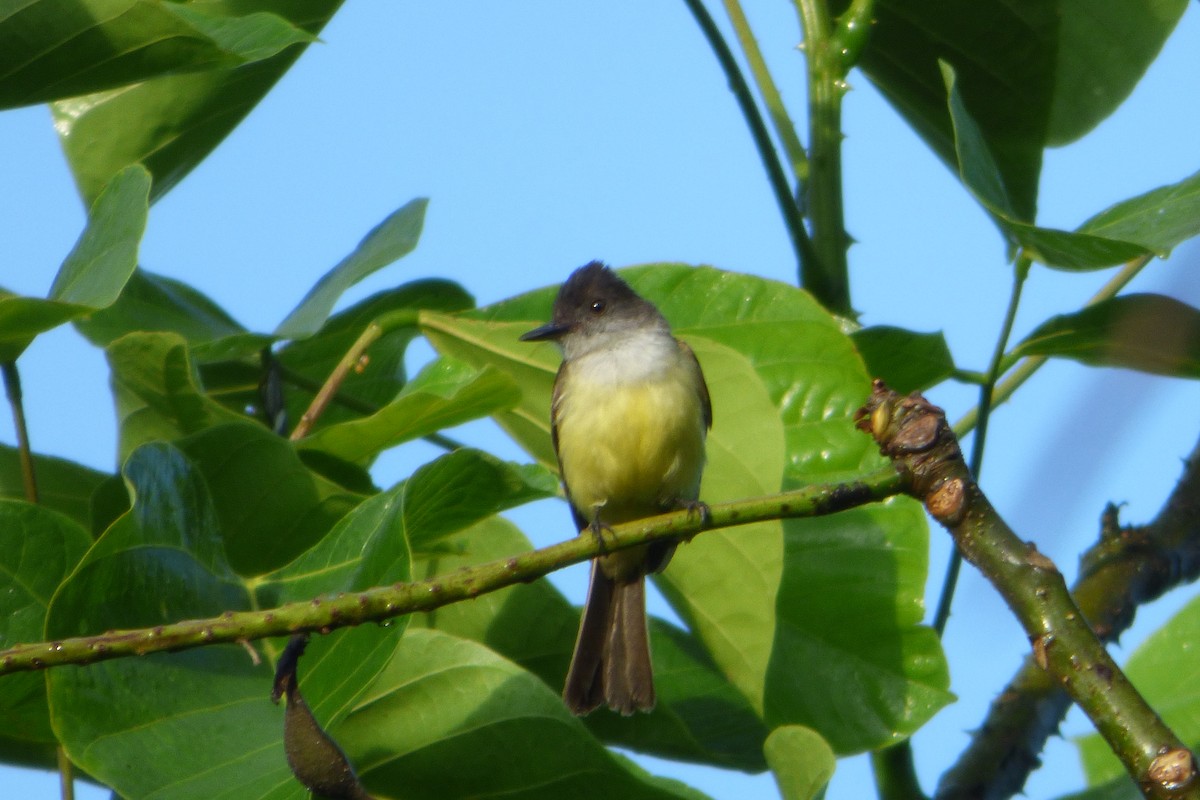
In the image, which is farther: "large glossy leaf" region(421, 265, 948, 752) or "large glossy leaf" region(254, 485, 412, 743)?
"large glossy leaf" region(421, 265, 948, 752)

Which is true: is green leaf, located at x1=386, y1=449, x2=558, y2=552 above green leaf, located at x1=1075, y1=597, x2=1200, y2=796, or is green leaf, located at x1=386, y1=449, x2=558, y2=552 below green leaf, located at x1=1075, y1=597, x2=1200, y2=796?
above

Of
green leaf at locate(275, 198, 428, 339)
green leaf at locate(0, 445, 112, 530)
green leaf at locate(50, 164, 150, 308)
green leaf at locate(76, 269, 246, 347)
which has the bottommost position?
green leaf at locate(50, 164, 150, 308)

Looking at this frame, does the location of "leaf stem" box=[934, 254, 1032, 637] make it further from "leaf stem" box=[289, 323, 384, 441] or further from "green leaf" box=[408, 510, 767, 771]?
"leaf stem" box=[289, 323, 384, 441]

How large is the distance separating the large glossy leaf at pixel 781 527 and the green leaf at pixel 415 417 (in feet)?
0.87

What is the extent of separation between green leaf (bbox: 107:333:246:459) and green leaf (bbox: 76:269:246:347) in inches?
10.1

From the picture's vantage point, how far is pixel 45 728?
2.18 m

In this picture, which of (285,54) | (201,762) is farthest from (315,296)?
(201,762)

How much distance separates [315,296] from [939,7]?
64.1 inches

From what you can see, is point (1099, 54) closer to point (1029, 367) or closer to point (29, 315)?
point (1029, 367)

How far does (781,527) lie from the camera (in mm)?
2570

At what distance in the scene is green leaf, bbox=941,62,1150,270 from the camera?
7.61 ft

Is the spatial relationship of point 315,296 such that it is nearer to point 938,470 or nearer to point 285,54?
point 285,54

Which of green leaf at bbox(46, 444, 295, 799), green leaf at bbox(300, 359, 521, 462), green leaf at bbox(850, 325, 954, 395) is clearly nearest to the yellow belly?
green leaf at bbox(850, 325, 954, 395)

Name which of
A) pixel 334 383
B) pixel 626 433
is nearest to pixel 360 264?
pixel 334 383
